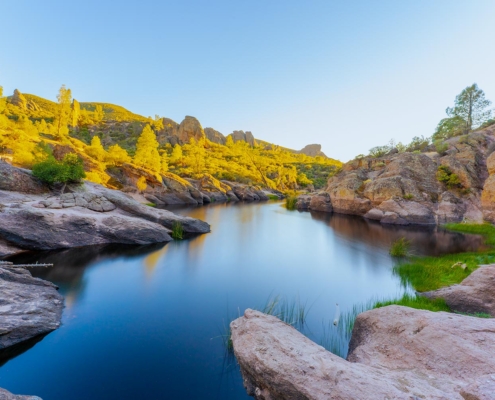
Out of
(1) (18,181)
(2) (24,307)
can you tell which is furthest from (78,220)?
(2) (24,307)

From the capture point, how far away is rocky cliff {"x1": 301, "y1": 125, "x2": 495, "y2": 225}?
29.6 meters

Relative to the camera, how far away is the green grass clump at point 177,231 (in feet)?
65.0

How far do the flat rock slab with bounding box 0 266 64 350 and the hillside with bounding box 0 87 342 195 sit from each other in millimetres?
24086

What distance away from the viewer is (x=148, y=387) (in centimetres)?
548

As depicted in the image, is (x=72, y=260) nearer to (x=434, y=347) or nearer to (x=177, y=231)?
(x=177, y=231)

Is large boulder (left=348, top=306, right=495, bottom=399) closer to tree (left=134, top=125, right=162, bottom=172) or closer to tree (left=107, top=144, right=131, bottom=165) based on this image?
tree (left=107, top=144, right=131, bottom=165)

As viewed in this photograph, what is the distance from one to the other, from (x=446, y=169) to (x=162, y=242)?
122 feet

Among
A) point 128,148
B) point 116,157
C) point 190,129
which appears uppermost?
point 190,129

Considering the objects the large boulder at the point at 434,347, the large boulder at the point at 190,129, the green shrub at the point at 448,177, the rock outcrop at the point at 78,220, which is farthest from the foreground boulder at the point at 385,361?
the large boulder at the point at 190,129

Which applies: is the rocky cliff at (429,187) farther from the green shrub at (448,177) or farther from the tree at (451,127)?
the tree at (451,127)

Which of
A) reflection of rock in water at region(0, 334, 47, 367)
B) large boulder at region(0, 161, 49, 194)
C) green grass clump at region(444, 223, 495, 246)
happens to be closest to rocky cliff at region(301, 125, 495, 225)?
green grass clump at region(444, 223, 495, 246)

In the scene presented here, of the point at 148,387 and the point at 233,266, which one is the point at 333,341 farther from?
the point at 233,266

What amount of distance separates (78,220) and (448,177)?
41.2 metres

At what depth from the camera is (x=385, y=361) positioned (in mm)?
4996
